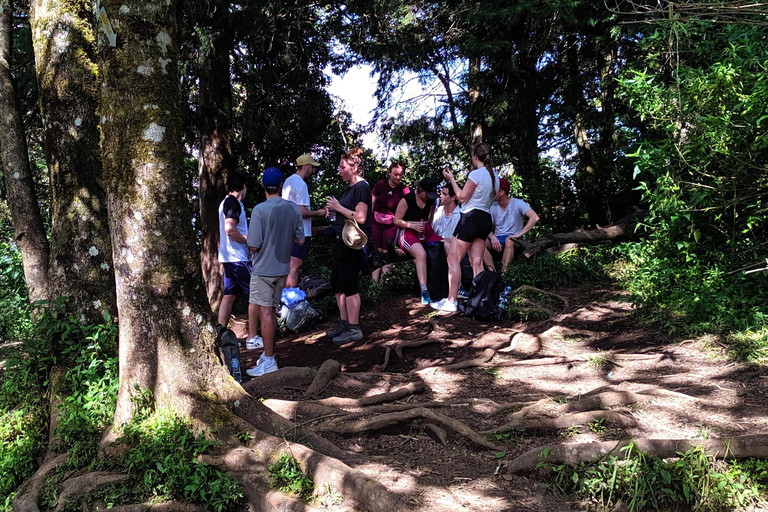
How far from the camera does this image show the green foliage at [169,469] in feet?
11.7

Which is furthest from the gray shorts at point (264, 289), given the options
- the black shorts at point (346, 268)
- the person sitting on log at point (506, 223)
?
the person sitting on log at point (506, 223)

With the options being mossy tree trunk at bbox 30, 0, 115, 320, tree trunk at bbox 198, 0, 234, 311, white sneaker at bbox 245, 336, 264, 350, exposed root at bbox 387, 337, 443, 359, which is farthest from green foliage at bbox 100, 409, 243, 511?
tree trunk at bbox 198, 0, 234, 311

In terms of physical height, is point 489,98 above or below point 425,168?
above

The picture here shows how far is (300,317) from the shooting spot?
8.55 m

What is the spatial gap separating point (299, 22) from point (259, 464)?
30.6 feet

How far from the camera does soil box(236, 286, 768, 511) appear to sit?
3.82 meters

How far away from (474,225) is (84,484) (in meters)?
5.67

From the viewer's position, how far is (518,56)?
12086 millimetres

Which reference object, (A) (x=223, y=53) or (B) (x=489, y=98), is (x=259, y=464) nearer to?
(A) (x=223, y=53)

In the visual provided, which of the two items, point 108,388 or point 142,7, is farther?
point 108,388

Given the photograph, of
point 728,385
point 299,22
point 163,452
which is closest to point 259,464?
point 163,452

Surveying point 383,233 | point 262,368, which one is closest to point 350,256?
point 262,368

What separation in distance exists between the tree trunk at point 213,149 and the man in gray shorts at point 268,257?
3771 mm

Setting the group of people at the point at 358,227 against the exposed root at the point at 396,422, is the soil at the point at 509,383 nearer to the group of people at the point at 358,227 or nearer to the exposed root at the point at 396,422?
the exposed root at the point at 396,422
